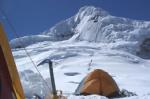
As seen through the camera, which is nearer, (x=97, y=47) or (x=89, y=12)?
(x=97, y=47)

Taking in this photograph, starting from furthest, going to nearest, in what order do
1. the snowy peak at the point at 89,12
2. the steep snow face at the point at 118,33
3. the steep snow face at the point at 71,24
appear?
1. the steep snow face at the point at 71,24
2. the snowy peak at the point at 89,12
3. the steep snow face at the point at 118,33

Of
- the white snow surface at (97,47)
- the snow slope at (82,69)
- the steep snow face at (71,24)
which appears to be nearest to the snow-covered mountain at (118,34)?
the white snow surface at (97,47)

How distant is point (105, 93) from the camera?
16594 millimetres

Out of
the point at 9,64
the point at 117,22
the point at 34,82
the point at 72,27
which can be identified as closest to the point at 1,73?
the point at 9,64

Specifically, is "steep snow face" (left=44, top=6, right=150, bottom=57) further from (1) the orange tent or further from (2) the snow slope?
(1) the orange tent

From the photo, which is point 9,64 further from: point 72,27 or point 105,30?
point 72,27

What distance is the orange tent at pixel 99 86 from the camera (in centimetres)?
1659

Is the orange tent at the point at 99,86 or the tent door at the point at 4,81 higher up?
the tent door at the point at 4,81

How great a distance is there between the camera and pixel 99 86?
1681 cm

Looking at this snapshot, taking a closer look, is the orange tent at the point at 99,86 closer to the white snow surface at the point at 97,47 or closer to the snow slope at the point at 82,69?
the snow slope at the point at 82,69

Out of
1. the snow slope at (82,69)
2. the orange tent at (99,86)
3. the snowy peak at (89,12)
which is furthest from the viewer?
the snowy peak at (89,12)

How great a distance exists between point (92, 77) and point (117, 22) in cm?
6129

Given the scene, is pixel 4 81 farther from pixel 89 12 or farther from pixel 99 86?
pixel 89 12

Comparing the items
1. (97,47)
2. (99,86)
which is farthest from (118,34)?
(99,86)
